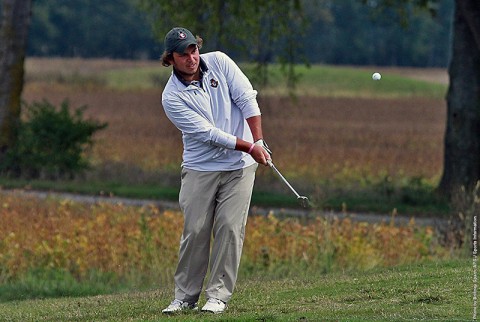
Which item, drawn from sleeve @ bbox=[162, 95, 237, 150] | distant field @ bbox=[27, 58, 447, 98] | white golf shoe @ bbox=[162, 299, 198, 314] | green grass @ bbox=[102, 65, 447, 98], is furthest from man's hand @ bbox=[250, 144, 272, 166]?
green grass @ bbox=[102, 65, 447, 98]

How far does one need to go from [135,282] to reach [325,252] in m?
2.27

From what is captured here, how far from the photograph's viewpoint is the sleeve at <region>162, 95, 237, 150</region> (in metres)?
9.67

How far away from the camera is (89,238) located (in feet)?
50.9

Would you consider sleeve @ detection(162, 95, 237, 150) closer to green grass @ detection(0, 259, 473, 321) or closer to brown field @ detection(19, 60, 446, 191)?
green grass @ detection(0, 259, 473, 321)

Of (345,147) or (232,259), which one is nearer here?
(232,259)

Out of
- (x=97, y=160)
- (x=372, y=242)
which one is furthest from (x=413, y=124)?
(x=372, y=242)

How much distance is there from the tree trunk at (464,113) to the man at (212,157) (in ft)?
43.4

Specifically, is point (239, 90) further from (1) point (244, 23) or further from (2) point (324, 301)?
(1) point (244, 23)

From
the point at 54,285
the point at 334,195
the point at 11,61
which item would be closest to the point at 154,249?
the point at 54,285

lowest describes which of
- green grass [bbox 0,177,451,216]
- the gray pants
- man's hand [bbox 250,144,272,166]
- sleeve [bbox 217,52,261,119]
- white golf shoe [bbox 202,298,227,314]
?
green grass [bbox 0,177,451,216]

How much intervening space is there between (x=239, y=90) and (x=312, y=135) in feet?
108

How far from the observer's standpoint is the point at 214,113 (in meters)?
9.92

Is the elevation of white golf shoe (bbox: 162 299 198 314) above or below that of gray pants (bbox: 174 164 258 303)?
below

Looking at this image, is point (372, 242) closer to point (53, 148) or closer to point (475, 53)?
point (475, 53)
